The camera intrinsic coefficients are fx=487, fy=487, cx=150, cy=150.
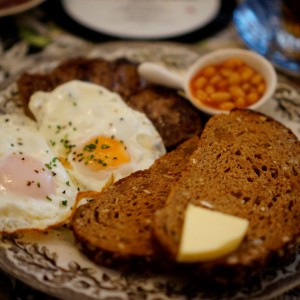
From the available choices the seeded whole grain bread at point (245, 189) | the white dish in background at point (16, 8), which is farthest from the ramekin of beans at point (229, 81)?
the white dish in background at point (16, 8)

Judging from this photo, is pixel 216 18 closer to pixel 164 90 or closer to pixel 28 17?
pixel 164 90

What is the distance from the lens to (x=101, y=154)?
9.52 ft

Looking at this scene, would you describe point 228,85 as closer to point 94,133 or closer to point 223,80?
point 223,80

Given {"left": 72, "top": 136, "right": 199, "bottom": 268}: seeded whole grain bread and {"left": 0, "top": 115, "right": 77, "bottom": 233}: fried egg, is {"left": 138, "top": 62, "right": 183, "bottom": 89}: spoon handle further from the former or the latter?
{"left": 0, "top": 115, "right": 77, "bottom": 233}: fried egg

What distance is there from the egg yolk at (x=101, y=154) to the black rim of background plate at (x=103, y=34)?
1.50 metres

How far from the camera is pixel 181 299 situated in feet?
7.24

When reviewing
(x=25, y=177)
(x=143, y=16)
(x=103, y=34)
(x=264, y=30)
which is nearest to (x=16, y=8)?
(x=103, y=34)

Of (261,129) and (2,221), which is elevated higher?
(2,221)

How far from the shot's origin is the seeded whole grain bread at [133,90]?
3152 millimetres

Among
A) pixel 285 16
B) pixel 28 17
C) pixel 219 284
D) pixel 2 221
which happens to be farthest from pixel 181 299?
pixel 28 17

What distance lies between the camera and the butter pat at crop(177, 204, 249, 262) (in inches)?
81.3

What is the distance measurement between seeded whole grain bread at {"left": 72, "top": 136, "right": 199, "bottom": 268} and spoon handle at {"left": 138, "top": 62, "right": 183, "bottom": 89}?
69cm

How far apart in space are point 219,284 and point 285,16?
2785 millimetres

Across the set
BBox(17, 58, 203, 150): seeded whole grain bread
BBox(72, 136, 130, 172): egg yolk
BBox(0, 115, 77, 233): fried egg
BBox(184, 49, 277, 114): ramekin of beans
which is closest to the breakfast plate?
BBox(0, 115, 77, 233): fried egg
